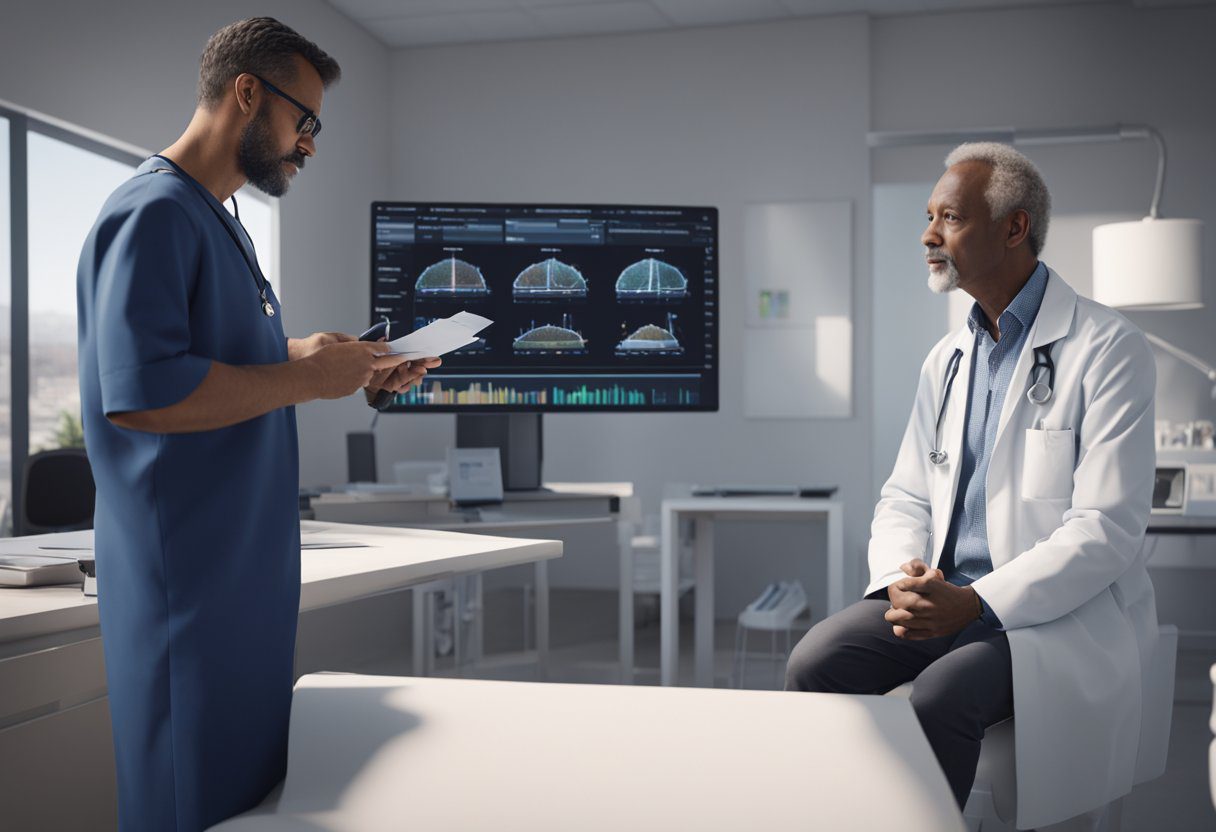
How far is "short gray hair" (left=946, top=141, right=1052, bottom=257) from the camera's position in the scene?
75.8 inches

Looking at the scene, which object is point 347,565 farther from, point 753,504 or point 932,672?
point 753,504

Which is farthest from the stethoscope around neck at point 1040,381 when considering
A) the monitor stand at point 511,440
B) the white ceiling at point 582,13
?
the white ceiling at point 582,13

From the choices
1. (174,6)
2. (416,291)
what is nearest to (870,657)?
(416,291)

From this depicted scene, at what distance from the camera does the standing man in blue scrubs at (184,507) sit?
104 cm

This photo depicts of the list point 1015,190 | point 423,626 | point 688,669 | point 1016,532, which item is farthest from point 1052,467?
point 688,669

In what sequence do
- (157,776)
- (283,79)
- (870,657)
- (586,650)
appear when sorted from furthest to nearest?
(586,650), (870,657), (283,79), (157,776)

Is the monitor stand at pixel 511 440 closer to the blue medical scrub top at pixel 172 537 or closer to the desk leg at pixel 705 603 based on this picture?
the desk leg at pixel 705 603

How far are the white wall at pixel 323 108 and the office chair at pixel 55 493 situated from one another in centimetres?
114

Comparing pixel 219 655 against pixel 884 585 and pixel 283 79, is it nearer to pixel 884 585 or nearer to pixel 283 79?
pixel 283 79

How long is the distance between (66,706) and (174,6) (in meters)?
3.29

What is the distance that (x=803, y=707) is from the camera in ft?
3.59

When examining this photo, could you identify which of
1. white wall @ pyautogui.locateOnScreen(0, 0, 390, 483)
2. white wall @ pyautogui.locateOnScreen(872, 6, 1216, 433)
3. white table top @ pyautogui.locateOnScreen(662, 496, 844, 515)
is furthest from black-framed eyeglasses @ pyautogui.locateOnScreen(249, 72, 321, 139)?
white wall @ pyautogui.locateOnScreen(872, 6, 1216, 433)

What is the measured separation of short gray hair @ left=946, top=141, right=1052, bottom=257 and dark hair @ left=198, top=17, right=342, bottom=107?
1.22 meters

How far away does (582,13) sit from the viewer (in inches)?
213
